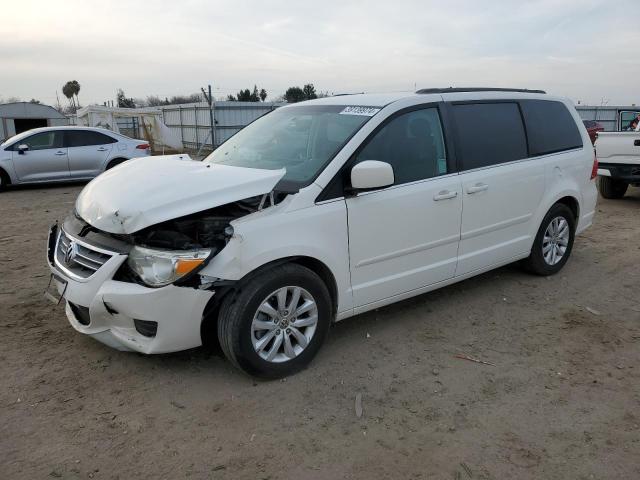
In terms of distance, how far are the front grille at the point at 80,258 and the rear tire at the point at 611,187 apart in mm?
9796

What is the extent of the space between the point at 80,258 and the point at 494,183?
325 cm

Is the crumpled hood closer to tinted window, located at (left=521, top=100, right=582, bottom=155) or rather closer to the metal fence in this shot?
tinted window, located at (left=521, top=100, right=582, bottom=155)

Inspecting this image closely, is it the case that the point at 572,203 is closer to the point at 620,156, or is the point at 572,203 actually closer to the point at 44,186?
the point at 620,156

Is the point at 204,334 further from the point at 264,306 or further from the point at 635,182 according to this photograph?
the point at 635,182

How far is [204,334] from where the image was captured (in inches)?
133

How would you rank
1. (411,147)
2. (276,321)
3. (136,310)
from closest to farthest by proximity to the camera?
(136,310) → (276,321) → (411,147)

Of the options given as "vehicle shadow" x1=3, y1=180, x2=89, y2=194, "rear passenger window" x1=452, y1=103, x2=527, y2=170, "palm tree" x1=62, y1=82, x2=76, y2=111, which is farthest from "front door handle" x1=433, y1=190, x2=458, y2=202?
"palm tree" x1=62, y1=82, x2=76, y2=111

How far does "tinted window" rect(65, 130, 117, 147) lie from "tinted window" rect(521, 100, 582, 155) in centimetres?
1096

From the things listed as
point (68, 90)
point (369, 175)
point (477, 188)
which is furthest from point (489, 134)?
point (68, 90)

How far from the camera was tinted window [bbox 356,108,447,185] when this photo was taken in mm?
3842

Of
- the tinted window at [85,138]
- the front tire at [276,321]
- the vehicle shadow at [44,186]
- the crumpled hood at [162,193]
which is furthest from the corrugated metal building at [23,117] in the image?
the front tire at [276,321]

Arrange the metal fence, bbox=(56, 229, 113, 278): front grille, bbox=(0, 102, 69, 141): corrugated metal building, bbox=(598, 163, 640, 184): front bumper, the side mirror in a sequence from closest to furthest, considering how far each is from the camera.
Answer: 1. bbox=(56, 229, 113, 278): front grille
2. the side mirror
3. bbox=(598, 163, 640, 184): front bumper
4. the metal fence
5. bbox=(0, 102, 69, 141): corrugated metal building

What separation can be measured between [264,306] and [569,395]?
197cm

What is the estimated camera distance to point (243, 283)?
3.21 meters
